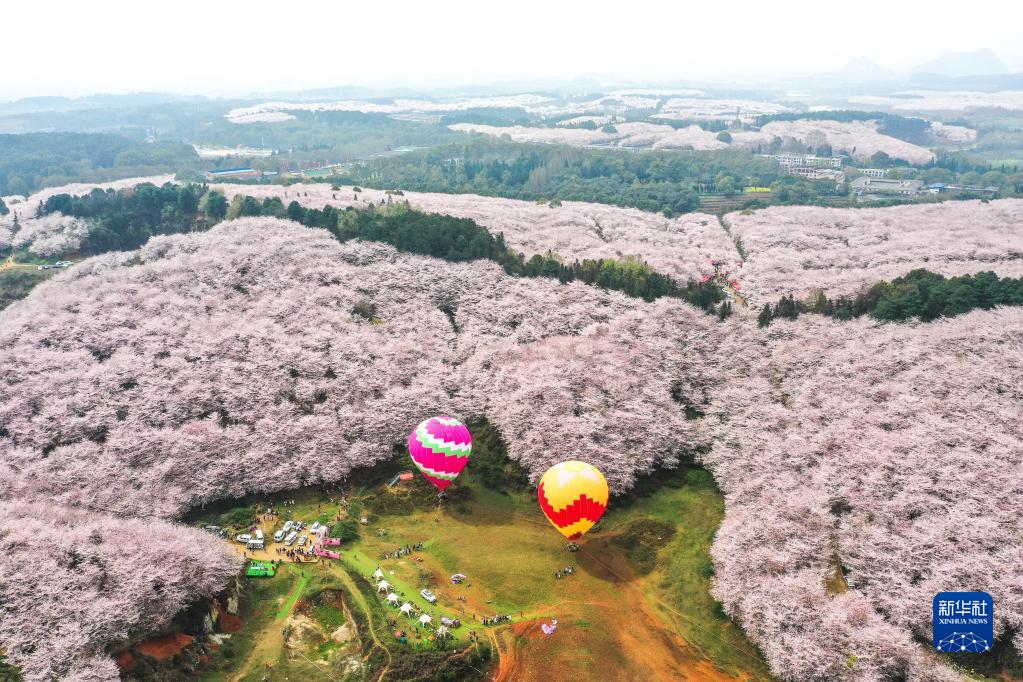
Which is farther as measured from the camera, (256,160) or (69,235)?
(256,160)

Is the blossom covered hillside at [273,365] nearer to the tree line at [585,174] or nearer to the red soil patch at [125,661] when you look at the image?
the red soil patch at [125,661]

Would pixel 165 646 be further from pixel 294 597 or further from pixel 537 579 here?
pixel 537 579

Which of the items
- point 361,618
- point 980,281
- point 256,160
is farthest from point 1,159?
point 980,281

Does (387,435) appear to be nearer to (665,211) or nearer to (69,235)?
(69,235)

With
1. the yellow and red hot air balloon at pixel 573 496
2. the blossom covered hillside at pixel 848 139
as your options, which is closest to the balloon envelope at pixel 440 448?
the yellow and red hot air balloon at pixel 573 496

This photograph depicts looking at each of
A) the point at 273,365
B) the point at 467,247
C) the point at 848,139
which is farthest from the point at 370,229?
the point at 848,139

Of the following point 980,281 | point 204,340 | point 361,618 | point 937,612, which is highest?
point 980,281

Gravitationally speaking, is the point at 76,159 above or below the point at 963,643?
above
